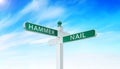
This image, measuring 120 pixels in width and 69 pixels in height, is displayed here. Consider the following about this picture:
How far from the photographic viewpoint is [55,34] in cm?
605

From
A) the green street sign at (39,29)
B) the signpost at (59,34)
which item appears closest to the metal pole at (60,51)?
the signpost at (59,34)

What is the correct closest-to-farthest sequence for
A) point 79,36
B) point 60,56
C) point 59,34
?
point 79,36 → point 60,56 → point 59,34

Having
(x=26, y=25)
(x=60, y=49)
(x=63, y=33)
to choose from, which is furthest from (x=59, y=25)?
(x=26, y=25)

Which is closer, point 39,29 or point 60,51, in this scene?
point 39,29

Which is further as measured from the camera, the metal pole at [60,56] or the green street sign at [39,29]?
the metal pole at [60,56]

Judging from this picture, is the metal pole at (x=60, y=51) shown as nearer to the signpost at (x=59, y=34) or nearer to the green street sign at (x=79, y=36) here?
the signpost at (x=59, y=34)

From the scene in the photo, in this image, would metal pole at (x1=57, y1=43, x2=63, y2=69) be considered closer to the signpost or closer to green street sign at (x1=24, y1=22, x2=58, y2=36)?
the signpost

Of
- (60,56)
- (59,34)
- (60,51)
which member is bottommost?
(60,56)

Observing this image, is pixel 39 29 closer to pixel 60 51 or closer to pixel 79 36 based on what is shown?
pixel 60 51

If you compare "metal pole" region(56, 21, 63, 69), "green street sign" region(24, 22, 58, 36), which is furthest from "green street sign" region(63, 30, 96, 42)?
"green street sign" region(24, 22, 58, 36)

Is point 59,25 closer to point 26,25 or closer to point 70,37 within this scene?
point 70,37

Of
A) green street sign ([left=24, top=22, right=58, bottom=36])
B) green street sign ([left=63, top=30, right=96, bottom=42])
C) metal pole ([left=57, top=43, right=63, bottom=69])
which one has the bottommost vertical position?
metal pole ([left=57, top=43, right=63, bottom=69])

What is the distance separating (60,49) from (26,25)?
3.67ft

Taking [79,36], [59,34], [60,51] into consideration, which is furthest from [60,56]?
[79,36]
